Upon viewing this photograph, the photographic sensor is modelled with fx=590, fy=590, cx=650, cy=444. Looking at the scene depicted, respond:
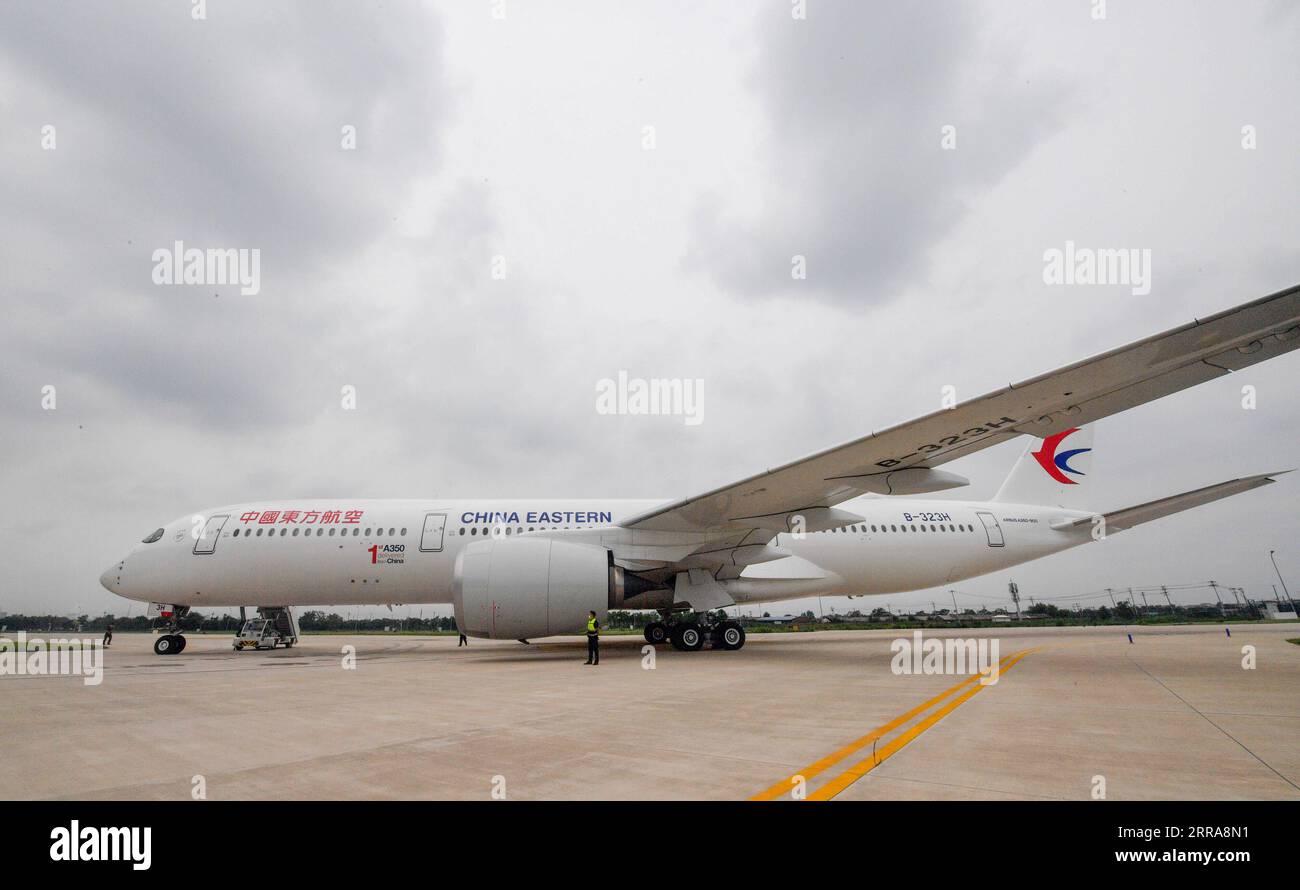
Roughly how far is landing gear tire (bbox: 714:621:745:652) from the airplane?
0.11 ft

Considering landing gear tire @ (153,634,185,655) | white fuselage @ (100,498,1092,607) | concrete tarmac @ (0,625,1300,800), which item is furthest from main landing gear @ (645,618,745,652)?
landing gear tire @ (153,634,185,655)

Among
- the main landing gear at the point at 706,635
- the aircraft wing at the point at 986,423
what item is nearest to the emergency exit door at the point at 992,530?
the aircraft wing at the point at 986,423

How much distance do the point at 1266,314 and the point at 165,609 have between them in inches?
928

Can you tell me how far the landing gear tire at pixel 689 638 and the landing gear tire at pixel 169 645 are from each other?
13.7 meters

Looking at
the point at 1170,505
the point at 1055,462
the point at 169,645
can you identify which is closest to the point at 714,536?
the point at 1170,505

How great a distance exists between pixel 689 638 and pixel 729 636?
897 mm

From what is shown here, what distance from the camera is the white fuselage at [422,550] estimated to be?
1408cm

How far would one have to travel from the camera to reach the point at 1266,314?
611 centimetres

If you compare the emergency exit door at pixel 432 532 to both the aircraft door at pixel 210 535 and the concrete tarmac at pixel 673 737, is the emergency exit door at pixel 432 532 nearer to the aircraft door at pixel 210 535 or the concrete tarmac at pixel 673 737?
the aircraft door at pixel 210 535

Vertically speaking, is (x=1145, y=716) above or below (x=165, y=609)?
above

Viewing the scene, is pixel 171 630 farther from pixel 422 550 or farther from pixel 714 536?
pixel 714 536
